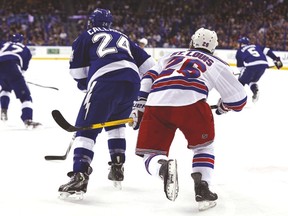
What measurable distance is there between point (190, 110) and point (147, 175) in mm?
1040

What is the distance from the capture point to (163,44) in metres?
16.9

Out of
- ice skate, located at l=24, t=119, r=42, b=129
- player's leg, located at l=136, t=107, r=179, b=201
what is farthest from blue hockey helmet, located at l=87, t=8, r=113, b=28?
ice skate, located at l=24, t=119, r=42, b=129

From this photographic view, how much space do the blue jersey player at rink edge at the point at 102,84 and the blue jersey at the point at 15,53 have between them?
8.42ft

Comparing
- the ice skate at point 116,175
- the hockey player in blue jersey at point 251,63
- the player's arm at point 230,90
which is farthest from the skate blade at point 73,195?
the hockey player in blue jersey at point 251,63

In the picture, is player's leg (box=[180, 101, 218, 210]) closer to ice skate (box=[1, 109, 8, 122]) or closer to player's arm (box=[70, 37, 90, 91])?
player's arm (box=[70, 37, 90, 91])

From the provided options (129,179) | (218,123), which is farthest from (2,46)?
(129,179)

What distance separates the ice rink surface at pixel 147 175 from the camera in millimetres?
2793

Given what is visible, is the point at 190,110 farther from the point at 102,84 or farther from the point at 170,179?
the point at 102,84

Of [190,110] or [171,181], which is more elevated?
[190,110]

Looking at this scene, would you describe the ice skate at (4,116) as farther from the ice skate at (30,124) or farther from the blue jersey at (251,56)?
the blue jersey at (251,56)

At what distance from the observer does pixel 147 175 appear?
11.8 ft

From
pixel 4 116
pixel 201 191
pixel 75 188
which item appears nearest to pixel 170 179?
pixel 201 191

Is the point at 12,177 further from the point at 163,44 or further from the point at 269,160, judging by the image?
the point at 163,44

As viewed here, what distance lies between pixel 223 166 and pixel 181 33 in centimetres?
1352
